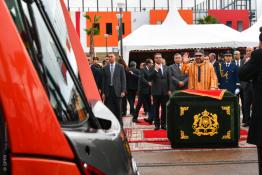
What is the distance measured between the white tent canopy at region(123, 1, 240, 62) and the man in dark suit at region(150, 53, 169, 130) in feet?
39.6

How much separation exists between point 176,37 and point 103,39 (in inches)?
1645

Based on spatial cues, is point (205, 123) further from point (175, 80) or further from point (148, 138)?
point (175, 80)

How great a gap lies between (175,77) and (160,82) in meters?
0.36

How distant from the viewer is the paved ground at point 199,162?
22.1 ft

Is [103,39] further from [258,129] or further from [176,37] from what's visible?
[258,129]

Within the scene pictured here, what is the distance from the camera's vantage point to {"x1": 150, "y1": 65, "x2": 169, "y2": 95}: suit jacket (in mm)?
11016

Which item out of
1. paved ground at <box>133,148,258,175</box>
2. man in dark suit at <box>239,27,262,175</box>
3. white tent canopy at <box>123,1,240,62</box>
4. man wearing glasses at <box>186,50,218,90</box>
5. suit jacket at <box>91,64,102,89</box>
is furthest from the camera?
white tent canopy at <box>123,1,240,62</box>

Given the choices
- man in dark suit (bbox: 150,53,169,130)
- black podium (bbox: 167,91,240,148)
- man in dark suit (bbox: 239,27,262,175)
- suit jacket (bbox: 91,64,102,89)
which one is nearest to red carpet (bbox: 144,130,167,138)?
man in dark suit (bbox: 150,53,169,130)

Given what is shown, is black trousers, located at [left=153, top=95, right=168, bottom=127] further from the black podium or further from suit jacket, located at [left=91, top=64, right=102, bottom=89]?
the black podium

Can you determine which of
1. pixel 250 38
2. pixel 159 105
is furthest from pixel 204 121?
pixel 250 38

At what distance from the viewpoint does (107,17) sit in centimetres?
6769

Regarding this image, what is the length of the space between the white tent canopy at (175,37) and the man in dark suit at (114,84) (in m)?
11.5

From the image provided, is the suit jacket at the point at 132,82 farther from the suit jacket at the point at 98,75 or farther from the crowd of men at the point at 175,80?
the crowd of men at the point at 175,80

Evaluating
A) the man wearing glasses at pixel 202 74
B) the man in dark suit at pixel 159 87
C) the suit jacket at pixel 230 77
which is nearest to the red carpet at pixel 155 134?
the man in dark suit at pixel 159 87
